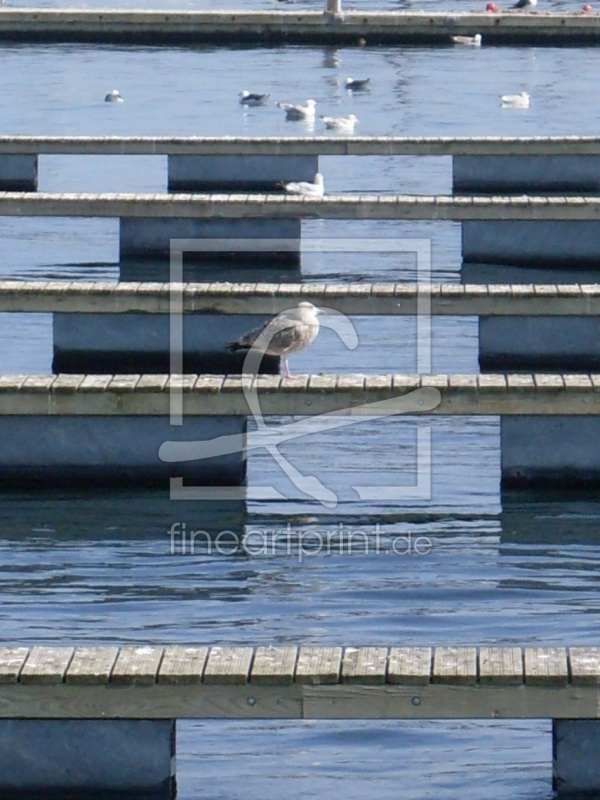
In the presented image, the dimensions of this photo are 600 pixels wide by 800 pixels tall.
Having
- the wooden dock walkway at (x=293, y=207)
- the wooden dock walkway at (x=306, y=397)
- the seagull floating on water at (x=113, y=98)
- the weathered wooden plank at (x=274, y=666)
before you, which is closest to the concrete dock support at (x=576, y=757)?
the weathered wooden plank at (x=274, y=666)

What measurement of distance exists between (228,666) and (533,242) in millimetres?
12023

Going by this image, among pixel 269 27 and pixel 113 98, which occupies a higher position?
pixel 269 27

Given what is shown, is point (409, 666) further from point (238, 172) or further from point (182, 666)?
point (238, 172)

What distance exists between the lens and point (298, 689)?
20.6 ft

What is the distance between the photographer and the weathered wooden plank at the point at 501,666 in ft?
20.5

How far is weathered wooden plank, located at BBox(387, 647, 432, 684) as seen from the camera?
623 centimetres

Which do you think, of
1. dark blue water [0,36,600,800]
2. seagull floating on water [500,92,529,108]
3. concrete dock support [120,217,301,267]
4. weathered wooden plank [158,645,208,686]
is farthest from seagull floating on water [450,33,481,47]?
weathered wooden plank [158,645,208,686]

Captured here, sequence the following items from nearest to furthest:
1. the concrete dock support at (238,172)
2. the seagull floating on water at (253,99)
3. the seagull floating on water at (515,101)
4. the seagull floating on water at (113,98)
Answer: the concrete dock support at (238,172) → the seagull floating on water at (253,99) → the seagull floating on water at (515,101) → the seagull floating on water at (113,98)

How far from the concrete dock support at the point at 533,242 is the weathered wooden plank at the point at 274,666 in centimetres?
1172

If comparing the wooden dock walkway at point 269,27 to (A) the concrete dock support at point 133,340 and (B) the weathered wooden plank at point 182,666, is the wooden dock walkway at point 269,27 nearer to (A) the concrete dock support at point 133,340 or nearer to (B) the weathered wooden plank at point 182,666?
(A) the concrete dock support at point 133,340

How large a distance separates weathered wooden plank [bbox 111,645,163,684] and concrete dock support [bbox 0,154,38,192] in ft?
51.4

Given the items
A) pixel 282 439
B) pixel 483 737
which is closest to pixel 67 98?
pixel 282 439

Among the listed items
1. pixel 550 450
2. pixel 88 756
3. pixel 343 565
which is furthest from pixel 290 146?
pixel 88 756

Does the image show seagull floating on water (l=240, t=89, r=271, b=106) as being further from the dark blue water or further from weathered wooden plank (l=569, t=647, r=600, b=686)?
weathered wooden plank (l=569, t=647, r=600, b=686)
